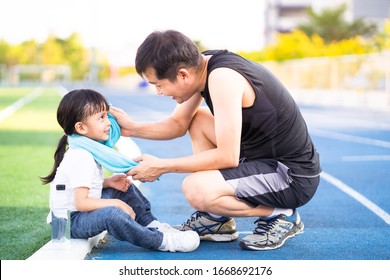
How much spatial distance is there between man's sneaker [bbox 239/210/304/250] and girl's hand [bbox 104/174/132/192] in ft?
2.89

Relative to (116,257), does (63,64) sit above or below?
below

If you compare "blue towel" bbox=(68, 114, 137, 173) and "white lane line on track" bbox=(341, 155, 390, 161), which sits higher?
"blue towel" bbox=(68, 114, 137, 173)

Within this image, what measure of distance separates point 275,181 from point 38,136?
8676 mm

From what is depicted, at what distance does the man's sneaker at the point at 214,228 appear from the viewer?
4.91m

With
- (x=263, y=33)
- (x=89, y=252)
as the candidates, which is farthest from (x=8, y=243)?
(x=263, y=33)

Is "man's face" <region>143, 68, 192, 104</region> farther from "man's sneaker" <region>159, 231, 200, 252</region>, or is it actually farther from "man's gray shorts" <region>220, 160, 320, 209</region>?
"man's sneaker" <region>159, 231, 200, 252</region>

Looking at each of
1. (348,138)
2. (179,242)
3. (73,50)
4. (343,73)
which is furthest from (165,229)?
(73,50)

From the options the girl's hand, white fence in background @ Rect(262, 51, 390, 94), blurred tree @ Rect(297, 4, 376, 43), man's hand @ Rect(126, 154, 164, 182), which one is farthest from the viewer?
blurred tree @ Rect(297, 4, 376, 43)

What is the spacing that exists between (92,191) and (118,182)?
0.30 meters

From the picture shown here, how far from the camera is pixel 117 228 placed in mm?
4457

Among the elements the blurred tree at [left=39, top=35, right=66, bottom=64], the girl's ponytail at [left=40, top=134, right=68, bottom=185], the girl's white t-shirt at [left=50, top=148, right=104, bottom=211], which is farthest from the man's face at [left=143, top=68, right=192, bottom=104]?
the blurred tree at [left=39, top=35, right=66, bottom=64]

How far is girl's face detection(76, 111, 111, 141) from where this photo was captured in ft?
15.2

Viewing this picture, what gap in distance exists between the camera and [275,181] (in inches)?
183
